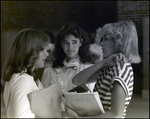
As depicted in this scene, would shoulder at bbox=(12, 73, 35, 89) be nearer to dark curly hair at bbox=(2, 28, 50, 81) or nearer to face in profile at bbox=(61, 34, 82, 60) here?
dark curly hair at bbox=(2, 28, 50, 81)

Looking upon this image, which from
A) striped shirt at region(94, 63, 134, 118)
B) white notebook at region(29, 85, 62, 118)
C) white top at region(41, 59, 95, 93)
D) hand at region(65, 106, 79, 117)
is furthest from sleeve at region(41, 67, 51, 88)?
striped shirt at region(94, 63, 134, 118)

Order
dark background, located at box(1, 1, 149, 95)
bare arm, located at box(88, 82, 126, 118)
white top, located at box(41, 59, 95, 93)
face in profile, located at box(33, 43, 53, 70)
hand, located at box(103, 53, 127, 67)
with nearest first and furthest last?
bare arm, located at box(88, 82, 126, 118) < hand, located at box(103, 53, 127, 67) < face in profile, located at box(33, 43, 53, 70) < white top, located at box(41, 59, 95, 93) < dark background, located at box(1, 1, 149, 95)

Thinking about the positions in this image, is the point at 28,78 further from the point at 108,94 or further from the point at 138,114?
the point at 138,114

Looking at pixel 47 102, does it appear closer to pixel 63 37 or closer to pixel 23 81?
pixel 23 81

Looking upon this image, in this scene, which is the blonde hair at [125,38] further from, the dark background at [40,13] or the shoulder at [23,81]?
the dark background at [40,13]

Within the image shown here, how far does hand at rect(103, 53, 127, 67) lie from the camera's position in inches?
67.0

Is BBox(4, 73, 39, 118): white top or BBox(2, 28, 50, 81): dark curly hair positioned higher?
BBox(2, 28, 50, 81): dark curly hair

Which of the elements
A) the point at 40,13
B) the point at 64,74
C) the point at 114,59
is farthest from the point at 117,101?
the point at 40,13

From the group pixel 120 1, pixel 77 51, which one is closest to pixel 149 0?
pixel 120 1

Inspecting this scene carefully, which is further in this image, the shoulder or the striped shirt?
the shoulder

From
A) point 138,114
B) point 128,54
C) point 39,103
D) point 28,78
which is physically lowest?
point 138,114

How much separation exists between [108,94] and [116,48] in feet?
0.89

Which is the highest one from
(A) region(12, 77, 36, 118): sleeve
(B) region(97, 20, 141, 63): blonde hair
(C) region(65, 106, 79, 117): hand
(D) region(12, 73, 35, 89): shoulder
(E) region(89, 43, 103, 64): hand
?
(B) region(97, 20, 141, 63): blonde hair

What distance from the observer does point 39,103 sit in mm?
1810
